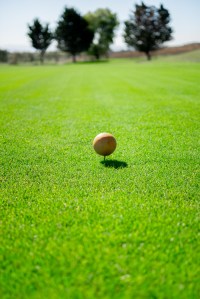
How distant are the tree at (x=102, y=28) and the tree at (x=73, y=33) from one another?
9.87 ft

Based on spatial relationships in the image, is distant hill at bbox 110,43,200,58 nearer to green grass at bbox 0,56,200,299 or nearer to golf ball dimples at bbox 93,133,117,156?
green grass at bbox 0,56,200,299

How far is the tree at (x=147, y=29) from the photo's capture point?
8631 cm

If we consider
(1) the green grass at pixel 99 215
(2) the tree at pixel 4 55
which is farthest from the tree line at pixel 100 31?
(1) the green grass at pixel 99 215

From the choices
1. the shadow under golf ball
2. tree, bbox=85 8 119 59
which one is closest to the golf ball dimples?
the shadow under golf ball

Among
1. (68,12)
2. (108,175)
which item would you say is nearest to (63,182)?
(108,175)

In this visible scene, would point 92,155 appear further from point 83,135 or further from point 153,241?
point 153,241

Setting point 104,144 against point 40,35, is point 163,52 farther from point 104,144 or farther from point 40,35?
point 104,144

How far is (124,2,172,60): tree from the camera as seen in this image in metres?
86.3

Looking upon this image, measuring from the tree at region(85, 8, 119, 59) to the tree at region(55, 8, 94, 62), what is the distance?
301 cm

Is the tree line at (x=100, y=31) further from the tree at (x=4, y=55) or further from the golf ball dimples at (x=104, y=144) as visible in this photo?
the golf ball dimples at (x=104, y=144)

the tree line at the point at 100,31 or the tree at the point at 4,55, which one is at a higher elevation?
the tree line at the point at 100,31

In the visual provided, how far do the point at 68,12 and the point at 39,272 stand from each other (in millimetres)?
102114

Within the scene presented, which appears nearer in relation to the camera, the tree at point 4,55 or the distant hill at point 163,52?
the tree at point 4,55

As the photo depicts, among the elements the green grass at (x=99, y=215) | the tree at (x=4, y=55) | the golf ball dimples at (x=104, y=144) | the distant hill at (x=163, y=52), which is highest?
the distant hill at (x=163, y=52)
